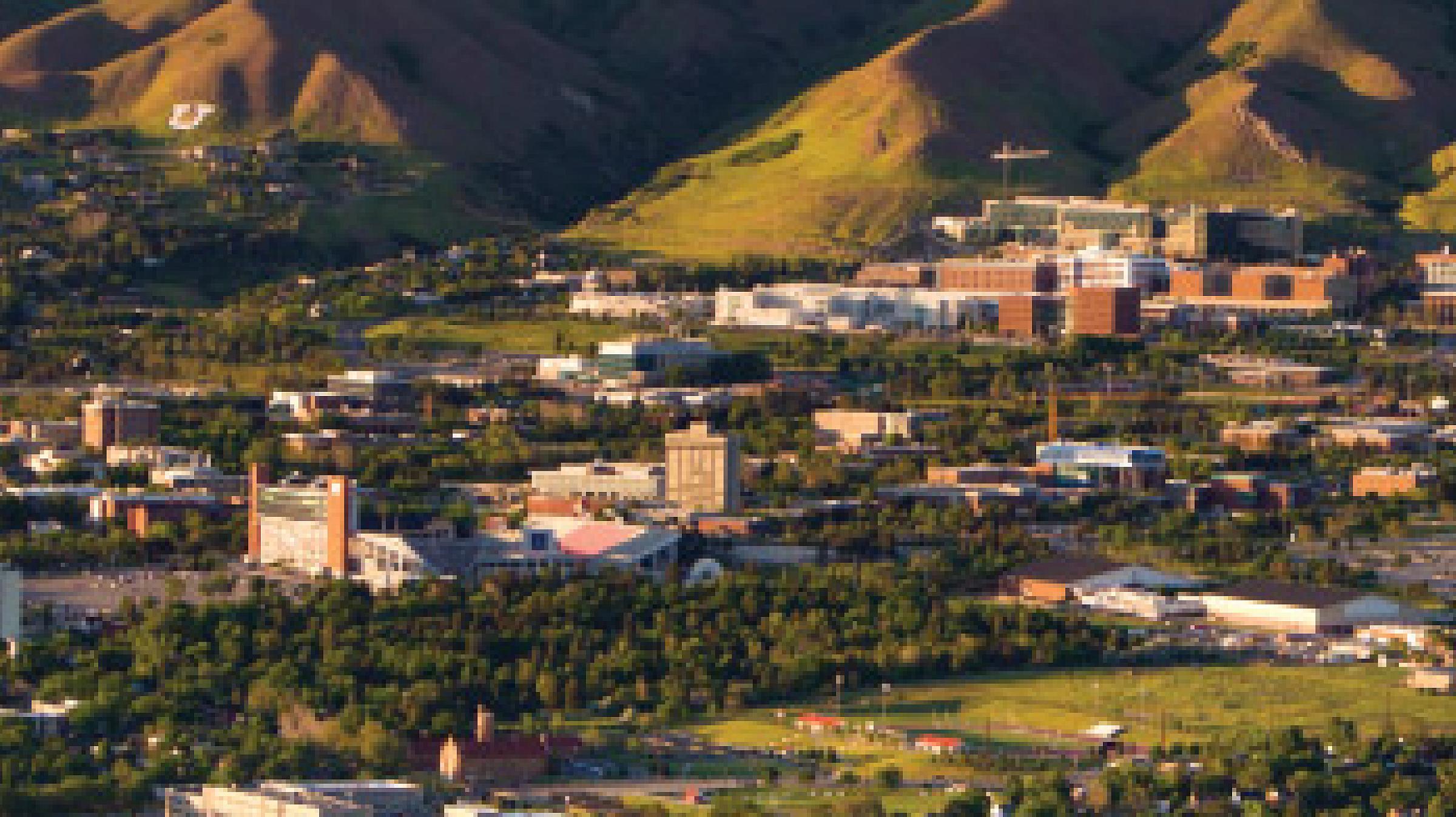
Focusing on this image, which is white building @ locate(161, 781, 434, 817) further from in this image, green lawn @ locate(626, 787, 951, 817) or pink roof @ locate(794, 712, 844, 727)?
pink roof @ locate(794, 712, 844, 727)

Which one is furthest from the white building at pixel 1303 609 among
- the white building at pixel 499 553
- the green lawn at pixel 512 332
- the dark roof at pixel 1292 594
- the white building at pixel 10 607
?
the green lawn at pixel 512 332

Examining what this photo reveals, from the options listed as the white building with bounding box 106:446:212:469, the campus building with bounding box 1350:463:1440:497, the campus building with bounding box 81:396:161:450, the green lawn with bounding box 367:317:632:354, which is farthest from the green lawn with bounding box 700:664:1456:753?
the green lawn with bounding box 367:317:632:354

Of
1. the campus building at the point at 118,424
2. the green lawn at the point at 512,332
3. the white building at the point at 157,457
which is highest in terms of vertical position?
the green lawn at the point at 512,332

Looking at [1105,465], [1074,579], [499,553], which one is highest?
[1105,465]

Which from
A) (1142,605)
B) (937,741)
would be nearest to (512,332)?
(1142,605)

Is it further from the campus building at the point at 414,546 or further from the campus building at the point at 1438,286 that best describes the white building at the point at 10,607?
the campus building at the point at 1438,286

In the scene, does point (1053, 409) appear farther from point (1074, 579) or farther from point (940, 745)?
point (940, 745)
